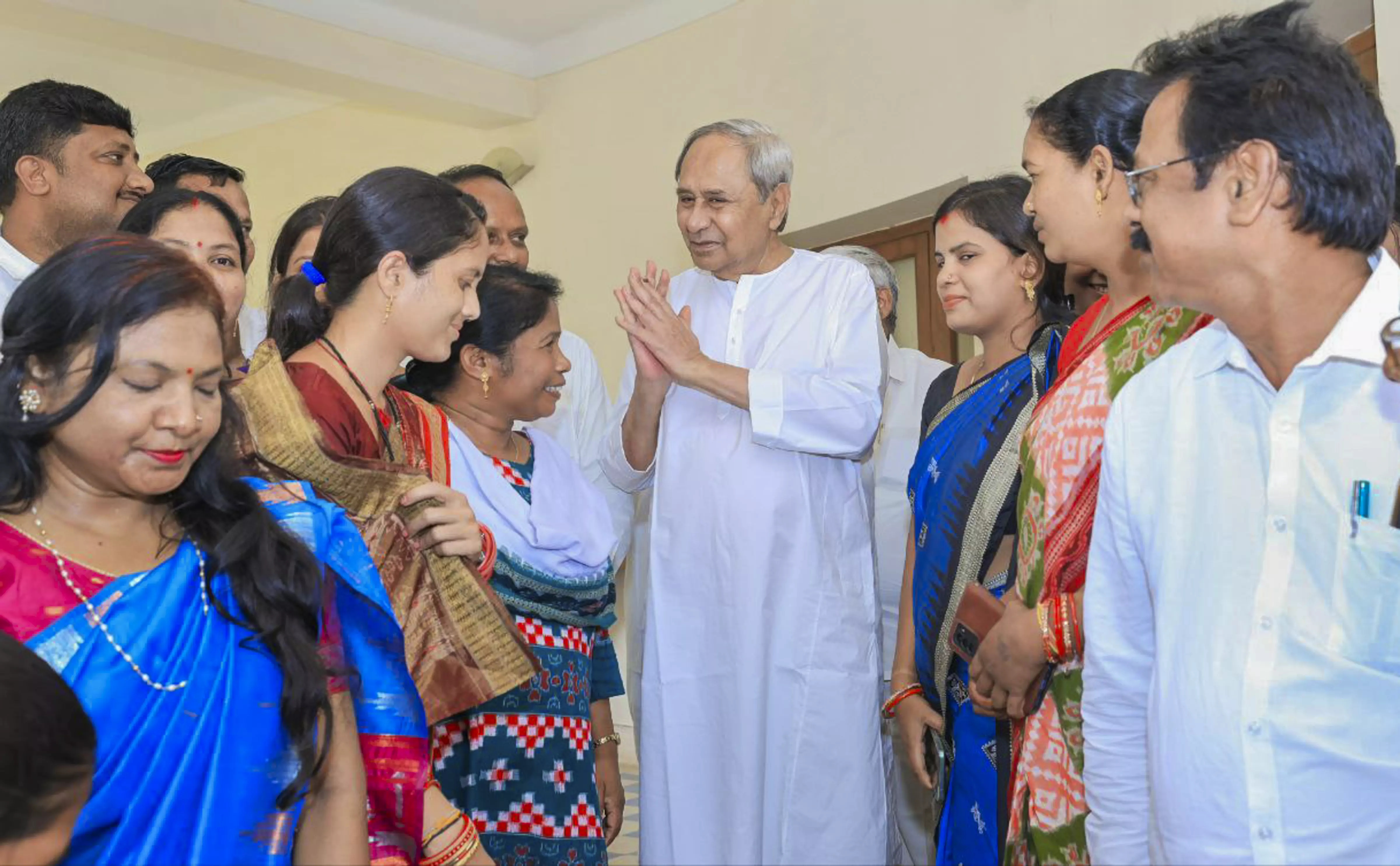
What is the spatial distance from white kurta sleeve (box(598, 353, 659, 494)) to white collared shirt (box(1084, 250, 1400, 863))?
1731 millimetres

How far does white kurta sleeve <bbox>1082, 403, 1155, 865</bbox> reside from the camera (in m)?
1.51

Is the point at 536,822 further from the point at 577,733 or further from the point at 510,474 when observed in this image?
the point at 510,474

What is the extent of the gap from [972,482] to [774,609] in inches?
23.8

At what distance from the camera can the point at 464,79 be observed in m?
6.44

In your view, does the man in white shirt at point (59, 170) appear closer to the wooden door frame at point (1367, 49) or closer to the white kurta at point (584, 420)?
the white kurta at point (584, 420)

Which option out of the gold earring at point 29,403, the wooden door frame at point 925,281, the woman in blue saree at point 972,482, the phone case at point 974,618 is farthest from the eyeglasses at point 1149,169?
the wooden door frame at point 925,281

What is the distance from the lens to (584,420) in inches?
144

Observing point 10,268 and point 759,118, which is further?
point 759,118

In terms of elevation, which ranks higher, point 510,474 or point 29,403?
point 29,403

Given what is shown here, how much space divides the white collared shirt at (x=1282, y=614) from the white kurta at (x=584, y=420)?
2.11m

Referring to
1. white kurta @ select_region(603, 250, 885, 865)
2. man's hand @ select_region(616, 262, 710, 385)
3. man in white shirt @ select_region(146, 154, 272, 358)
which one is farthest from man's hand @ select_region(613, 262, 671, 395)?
man in white shirt @ select_region(146, 154, 272, 358)

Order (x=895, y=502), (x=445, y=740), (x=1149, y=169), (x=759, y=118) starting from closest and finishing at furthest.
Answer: (x=1149, y=169), (x=445, y=740), (x=895, y=502), (x=759, y=118)

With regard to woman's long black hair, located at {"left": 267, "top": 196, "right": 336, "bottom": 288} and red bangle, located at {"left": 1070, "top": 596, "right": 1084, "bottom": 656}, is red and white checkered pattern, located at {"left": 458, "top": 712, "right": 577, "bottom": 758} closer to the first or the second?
red bangle, located at {"left": 1070, "top": 596, "right": 1084, "bottom": 656}

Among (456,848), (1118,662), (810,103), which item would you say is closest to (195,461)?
(456,848)
